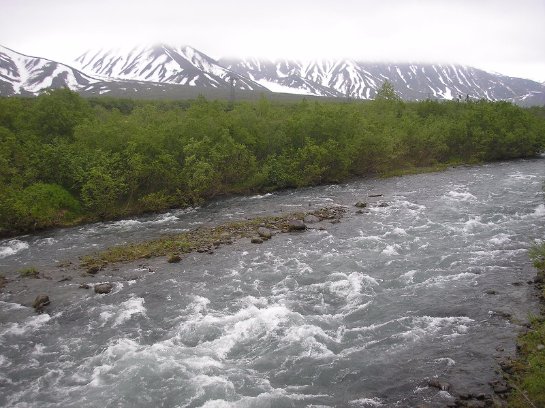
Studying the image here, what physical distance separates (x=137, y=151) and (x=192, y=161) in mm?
5509

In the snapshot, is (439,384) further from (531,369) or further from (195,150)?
(195,150)

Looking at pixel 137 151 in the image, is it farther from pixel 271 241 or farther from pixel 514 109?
pixel 514 109

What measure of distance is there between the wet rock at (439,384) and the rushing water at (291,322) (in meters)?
0.25

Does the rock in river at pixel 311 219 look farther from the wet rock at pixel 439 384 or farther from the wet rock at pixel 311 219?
the wet rock at pixel 439 384

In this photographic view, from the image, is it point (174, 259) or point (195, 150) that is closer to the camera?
point (174, 259)

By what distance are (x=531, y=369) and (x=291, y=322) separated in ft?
29.5

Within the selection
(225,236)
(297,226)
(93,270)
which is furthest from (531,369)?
(93,270)

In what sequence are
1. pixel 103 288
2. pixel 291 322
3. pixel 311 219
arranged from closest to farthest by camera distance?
1. pixel 291 322
2. pixel 103 288
3. pixel 311 219

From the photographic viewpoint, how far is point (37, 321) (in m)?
19.7

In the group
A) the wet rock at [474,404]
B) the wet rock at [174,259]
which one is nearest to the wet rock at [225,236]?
the wet rock at [174,259]

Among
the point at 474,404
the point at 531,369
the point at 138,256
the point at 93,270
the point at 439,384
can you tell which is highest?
the point at 531,369

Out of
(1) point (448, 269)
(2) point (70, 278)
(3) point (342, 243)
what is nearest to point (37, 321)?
(2) point (70, 278)

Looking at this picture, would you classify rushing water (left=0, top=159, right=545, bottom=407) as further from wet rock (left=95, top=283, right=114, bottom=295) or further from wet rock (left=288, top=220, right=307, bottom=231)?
wet rock (left=288, top=220, right=307, bottom=231)

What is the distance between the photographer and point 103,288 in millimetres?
22734
